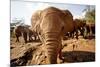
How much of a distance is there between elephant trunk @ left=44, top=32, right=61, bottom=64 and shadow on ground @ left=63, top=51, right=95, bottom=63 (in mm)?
124

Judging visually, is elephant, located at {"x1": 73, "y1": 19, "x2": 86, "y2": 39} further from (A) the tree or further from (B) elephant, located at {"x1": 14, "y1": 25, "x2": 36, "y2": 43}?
(B) elephant, located at {"x1": 14, "y1": 25, "x2": 36, "y2": 43}

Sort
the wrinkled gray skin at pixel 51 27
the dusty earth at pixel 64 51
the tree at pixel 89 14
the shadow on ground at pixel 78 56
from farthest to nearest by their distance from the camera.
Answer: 1. the tree at pixel 89 14
2. the shadow on ground at pixel 78 56
3. the wrinkled gray skin at pixel 51 27
4. the dusty earth at pixel 64 51

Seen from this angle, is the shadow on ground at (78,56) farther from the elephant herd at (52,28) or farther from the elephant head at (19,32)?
the elephant head at (19,32)

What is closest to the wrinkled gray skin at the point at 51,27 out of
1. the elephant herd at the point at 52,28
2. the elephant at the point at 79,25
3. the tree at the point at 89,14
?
the elephant herd at the point at 52,28

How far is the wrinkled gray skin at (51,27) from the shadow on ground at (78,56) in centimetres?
10

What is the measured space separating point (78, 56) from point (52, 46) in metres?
0.39

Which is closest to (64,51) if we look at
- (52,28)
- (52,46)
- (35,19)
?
(52,46)

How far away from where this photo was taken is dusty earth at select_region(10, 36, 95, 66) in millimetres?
2330

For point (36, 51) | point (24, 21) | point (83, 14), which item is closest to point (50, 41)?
point (36, 51)

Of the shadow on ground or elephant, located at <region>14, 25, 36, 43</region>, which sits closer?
elephant, located at <region>14, 25, 36, 43</region>

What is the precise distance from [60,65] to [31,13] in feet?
2.50

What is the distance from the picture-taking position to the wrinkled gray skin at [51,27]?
8.04 ft

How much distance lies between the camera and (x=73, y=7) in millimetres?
2604

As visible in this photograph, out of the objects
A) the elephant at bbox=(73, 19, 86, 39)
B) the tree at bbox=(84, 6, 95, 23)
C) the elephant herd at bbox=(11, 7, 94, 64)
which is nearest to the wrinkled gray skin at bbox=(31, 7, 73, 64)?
the elephant herd at bbox=(11, 7, 94, 64)
